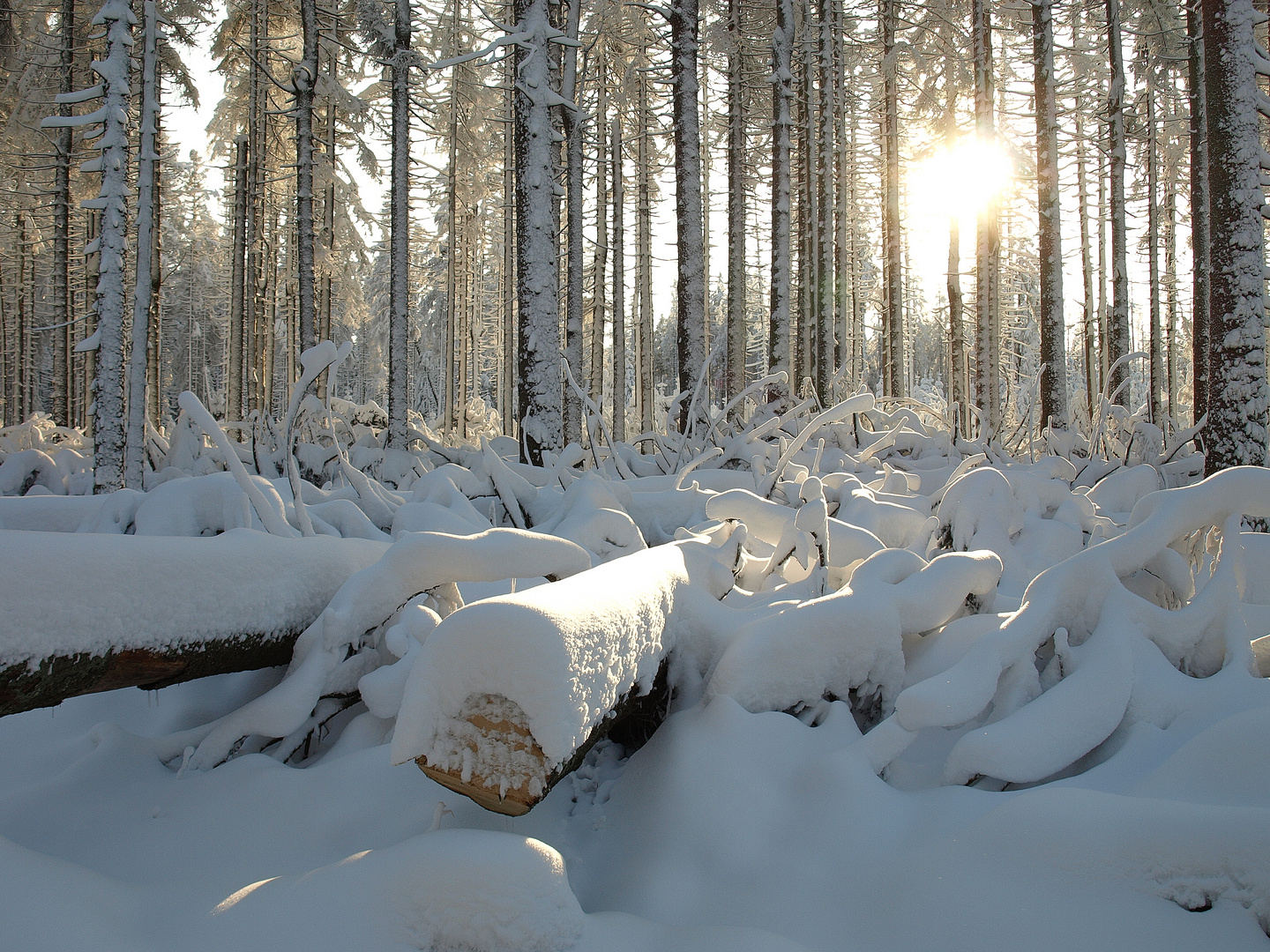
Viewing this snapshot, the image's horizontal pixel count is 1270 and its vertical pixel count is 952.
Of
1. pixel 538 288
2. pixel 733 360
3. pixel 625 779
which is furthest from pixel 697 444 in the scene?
pixel 733 360

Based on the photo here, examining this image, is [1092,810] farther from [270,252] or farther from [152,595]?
[270,252]

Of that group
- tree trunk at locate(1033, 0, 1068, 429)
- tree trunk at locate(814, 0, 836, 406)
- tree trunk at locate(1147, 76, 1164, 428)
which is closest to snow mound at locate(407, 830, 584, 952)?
tree trunk at locate(1033, 0, 1068, 429)

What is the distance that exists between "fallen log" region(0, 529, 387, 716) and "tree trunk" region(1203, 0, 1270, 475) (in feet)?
19.2

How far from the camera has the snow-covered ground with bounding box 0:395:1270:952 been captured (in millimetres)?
1070

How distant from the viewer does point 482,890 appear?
105cm

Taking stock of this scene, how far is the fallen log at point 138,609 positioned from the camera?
4.01 feet

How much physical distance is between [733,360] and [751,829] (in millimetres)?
13784

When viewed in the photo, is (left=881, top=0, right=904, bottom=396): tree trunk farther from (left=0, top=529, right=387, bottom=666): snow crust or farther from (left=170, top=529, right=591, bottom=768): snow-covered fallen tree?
(left=0, top=529, right=387, bottom=666): snow crust

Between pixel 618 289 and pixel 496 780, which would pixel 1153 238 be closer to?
pixel 618 289

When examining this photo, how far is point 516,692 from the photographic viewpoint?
42.3 inches

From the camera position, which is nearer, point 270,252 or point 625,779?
point 625,779

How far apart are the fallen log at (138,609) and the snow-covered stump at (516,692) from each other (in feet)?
1.97

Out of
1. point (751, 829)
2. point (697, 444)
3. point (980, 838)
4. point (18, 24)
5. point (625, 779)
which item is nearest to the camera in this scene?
point (980, 838)

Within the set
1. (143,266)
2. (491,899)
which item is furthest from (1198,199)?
(143,266)
